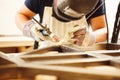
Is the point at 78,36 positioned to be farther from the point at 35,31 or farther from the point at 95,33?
the point at 95,33

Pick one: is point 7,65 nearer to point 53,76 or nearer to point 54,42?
point 53,76

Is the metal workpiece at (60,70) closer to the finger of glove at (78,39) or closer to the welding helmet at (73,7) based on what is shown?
the welding helmet at (73,7)

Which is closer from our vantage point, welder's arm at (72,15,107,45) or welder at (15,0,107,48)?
welder at (15,0,107,48)

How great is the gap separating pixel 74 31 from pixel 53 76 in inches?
→ 24.5

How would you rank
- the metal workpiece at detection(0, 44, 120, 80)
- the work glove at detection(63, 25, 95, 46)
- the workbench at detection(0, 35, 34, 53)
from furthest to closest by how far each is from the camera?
1. the workbench at detection(0, 35, 34, 53)
2. the work glove at detection(63, 25, 95, 46)
3. the metal workpiece at detection(0, 44, 120, 80)

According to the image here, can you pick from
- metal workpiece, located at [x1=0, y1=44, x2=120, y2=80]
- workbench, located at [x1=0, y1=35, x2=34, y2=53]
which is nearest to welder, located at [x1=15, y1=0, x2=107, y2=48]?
metal workpiece, located at [x1=0, y1=44, x2=120, y2=80]

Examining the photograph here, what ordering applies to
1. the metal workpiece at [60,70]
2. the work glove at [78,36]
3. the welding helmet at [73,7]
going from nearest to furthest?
the metal workpiece at [60,70] < the welding helmet at [73,7] < the work glove at [78,36]

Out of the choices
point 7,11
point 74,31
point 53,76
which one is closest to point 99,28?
point 74,31

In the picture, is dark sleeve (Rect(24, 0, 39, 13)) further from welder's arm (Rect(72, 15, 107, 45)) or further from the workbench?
the workbench

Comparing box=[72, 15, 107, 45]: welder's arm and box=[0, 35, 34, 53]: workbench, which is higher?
box=[72, 15, 107, 45]: welder's arm

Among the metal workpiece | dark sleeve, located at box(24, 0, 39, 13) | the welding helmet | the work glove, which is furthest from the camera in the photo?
dark sleeve, located at box(24, 0, 39, 13)

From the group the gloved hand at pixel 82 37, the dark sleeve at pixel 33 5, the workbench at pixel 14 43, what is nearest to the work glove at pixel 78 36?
the gloved hand at pixel 82 37

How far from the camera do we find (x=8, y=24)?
8.18 ft

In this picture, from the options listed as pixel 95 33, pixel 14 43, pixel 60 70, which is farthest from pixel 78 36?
pixel 14 43
